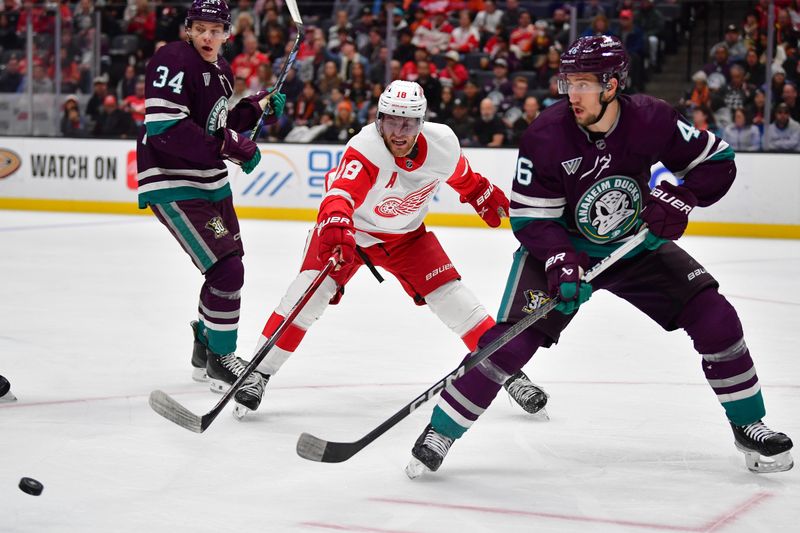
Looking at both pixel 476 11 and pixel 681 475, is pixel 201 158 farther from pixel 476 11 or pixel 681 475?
pixel 476 11

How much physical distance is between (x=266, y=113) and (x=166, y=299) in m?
1.79

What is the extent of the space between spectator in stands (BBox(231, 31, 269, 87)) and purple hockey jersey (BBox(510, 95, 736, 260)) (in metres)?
8.14

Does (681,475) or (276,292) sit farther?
(276,292)

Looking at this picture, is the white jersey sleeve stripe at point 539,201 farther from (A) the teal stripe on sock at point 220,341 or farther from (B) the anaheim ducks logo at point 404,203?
(A) the teal stripe on sock at point 220,341

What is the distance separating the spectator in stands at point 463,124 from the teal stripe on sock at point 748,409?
675 centimetres

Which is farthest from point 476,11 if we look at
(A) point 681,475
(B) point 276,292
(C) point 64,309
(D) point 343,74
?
(A) point 681,475

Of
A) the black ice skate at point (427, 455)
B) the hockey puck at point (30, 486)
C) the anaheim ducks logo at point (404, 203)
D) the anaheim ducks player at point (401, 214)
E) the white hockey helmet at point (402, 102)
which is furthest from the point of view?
the anaheim ducks logo at point (404, 203)

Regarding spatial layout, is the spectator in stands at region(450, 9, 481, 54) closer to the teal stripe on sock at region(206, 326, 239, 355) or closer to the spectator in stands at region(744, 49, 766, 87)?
the spectator in stands at region(744, 49, 766, 87)

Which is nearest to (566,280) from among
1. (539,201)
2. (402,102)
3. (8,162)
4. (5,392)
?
(539,201)

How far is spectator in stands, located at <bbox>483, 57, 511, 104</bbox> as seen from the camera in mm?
9766

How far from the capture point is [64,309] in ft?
17.2

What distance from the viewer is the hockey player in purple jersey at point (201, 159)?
11.9 feet

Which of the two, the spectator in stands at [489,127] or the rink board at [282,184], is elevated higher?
the spectator in stands at [489,127]

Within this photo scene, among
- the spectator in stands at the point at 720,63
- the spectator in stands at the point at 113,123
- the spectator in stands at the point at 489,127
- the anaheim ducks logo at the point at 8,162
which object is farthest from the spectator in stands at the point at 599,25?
the anaheim ducks logo at the point at 8,162
